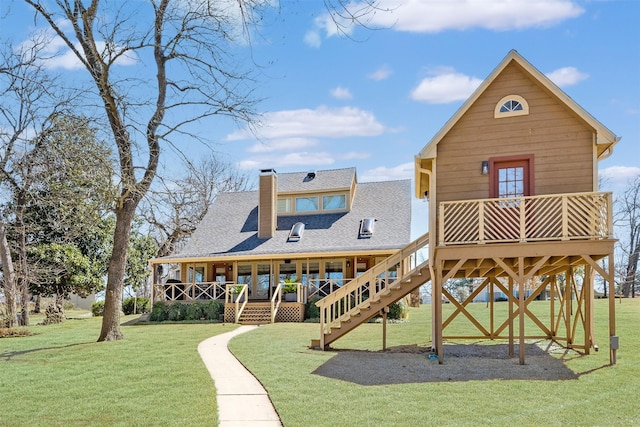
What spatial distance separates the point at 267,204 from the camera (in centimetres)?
2884

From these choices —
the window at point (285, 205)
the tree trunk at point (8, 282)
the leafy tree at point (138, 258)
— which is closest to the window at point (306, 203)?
the window at point (285, 205)

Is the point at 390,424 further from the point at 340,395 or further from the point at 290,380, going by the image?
the point at 290,380

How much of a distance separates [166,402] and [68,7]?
40.3 ft

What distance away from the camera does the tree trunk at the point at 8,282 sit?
23.5 meters

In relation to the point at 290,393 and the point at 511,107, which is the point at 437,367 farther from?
the point at 511,107

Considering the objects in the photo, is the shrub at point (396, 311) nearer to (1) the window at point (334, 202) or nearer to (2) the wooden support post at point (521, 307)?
(1) the window at point (334, 202)

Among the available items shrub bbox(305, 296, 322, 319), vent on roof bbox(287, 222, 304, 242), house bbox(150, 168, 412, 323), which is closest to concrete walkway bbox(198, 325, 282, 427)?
shrub bbox(305, 296, 322, 319)

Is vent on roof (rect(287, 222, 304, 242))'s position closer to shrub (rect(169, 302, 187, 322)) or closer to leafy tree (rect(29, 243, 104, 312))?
shrub (rect(169, 302, 187, 322))

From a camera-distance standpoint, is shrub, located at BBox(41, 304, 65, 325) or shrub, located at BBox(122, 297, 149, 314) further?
shrub, located at BBox(122, 297, 149, 314)

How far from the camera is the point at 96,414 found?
8.73 m

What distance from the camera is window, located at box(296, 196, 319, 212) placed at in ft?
97.9

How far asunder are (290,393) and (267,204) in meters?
19.7

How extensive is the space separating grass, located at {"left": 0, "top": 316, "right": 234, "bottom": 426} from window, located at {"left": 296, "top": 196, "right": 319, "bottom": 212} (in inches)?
531

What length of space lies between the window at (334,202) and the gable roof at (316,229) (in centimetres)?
46
